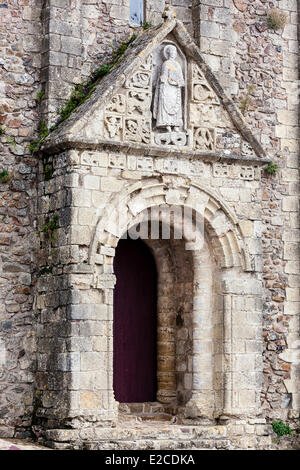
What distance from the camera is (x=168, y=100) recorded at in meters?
14.0

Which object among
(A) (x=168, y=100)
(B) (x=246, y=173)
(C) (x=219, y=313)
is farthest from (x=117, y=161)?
(C) (x=219, y=313)

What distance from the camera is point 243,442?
46.0 ft

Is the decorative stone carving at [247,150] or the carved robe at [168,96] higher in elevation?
the carved robe at [168,96]

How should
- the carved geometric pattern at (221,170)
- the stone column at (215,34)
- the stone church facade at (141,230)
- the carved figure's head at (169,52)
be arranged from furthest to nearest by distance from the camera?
the stone column at (215,34) < the carved geometric pattern at (221,170) < the carved figure's head at (169,52) < the stone church facade at (141,230)

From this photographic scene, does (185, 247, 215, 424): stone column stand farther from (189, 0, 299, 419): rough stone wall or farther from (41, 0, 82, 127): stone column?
(41, 0, 82, 127): stone column

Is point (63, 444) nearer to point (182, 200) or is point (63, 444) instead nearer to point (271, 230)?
point (182, 200)

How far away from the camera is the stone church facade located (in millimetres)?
13367

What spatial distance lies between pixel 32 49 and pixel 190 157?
2.43 meters

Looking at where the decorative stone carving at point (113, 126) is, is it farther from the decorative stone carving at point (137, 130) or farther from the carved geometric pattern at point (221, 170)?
the carved geometric pattern at point (221, 170)

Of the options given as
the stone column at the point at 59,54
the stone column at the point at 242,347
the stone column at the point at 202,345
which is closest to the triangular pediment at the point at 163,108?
the stone column at the point at 59,54

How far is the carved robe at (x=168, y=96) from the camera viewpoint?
13969 mm

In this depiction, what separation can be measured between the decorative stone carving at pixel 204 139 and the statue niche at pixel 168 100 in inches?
7.8

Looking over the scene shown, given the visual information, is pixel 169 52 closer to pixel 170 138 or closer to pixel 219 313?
pixel 170 138

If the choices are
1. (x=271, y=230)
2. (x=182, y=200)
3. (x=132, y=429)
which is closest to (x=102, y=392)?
(x=132, y=429)
